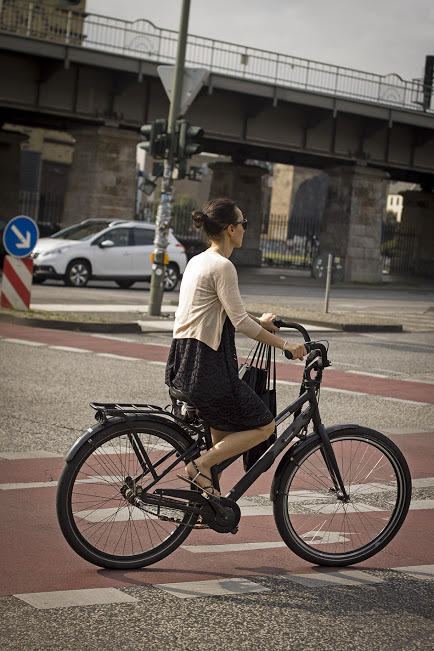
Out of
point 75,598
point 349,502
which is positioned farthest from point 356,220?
point 75,598

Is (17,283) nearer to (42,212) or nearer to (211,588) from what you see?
(211,588)

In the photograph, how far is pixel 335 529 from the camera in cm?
484

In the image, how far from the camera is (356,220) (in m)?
42.2

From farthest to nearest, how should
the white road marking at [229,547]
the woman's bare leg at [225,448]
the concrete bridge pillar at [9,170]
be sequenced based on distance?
the concrete bridge pillar at [9,170] < the white road marking at [229,547] < the woman's bare leg at [225,448]

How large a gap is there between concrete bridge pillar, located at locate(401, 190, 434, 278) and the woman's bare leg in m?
48.4

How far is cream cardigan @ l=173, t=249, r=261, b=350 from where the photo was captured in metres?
4.41

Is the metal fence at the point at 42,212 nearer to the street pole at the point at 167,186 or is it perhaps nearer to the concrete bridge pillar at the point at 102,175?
the concrete bridge pillar at the point at 102,175

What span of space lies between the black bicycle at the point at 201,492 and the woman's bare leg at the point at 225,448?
0.04 m

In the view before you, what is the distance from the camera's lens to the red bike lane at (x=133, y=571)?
14.3 feet

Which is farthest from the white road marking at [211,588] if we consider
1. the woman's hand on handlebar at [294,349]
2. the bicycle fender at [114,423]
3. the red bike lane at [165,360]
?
the red bike lane at [165,360]

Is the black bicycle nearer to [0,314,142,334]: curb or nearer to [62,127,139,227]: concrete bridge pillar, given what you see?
[0,314,142,334]: curb

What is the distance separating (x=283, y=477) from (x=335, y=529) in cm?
47

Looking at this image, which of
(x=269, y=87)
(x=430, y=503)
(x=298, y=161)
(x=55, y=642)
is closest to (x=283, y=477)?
(x=55, y=642)

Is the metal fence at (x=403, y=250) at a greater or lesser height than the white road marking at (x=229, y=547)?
greater
